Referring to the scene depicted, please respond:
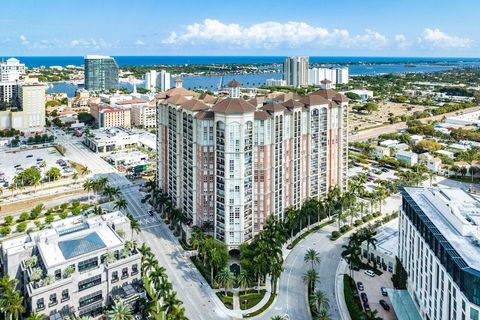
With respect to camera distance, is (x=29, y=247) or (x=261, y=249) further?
(x=261, y=249)

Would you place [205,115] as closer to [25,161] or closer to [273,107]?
[273,107]

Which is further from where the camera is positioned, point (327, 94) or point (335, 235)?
point (327, 94)

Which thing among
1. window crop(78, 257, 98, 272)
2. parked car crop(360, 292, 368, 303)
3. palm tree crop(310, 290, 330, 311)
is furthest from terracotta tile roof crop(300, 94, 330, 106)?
window crop(78, 257, 98, 272)

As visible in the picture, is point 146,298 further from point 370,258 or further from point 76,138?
point 76,138

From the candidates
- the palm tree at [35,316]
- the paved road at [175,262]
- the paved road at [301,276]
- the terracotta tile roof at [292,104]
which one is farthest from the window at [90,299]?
the terracotta tile roof at [292,104]

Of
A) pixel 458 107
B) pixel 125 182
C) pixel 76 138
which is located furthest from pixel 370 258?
pixel 458 107

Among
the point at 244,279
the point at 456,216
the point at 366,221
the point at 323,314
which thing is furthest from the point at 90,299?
the point at 366,221

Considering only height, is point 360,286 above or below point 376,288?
above
